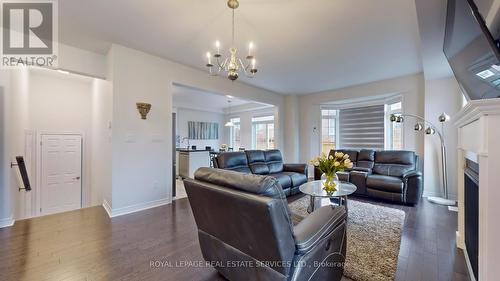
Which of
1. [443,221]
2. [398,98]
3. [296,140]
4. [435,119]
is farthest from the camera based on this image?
[296,140]

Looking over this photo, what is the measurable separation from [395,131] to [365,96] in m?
1.15

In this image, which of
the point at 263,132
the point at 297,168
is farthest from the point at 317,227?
the point at 263,132

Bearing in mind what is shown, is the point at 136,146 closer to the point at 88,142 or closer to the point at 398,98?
the point at 88,142

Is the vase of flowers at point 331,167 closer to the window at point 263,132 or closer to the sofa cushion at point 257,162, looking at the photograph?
the sofa cushion at point 257,162

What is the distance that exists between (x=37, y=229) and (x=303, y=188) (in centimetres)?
361

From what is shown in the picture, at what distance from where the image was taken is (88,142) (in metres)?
4.80

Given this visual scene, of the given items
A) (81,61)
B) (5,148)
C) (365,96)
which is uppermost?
(81,61)

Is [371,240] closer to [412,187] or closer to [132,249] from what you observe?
[412,187]

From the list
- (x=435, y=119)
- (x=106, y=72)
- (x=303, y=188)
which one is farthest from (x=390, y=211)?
(x=106, y=72)

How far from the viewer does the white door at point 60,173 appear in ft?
14.1

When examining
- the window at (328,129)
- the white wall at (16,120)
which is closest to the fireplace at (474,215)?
the window at (328,129)

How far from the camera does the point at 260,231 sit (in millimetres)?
1239

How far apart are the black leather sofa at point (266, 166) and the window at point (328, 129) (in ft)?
7.36

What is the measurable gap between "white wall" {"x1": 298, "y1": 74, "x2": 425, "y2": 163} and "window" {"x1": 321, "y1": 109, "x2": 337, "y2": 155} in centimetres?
17
